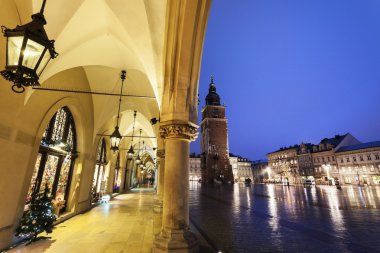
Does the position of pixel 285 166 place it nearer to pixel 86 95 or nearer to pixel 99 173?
pixel 99 173

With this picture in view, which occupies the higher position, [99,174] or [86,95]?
[86,95]

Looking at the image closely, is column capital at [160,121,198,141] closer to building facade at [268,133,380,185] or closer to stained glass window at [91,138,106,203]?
stained glass window at [91,138,106,203]

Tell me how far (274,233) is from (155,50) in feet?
21.7

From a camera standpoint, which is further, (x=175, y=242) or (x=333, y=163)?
(x=333, y=163)

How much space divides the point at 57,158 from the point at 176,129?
20.4 ft

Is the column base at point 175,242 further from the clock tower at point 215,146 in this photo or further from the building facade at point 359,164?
the building facade at point 359,164

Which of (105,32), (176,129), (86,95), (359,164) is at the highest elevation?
(105,32)

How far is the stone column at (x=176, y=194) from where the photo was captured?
143 inches

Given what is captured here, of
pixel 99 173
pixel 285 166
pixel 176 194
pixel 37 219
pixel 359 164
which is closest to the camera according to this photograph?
pixel 176 194

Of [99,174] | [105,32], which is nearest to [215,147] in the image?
[99,174]

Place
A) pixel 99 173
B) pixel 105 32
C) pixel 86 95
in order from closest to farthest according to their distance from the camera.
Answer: pixel 105 32 < pixel 86 95 < pixel 99 173

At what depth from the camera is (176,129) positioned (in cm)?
414

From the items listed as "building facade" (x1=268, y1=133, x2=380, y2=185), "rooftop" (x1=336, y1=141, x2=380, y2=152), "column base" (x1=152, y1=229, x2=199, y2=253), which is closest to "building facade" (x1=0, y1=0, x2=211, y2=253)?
"column base" (x1=152, y1=229, x2=199, y2=253)

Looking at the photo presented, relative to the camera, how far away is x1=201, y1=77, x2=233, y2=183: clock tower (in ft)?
154
